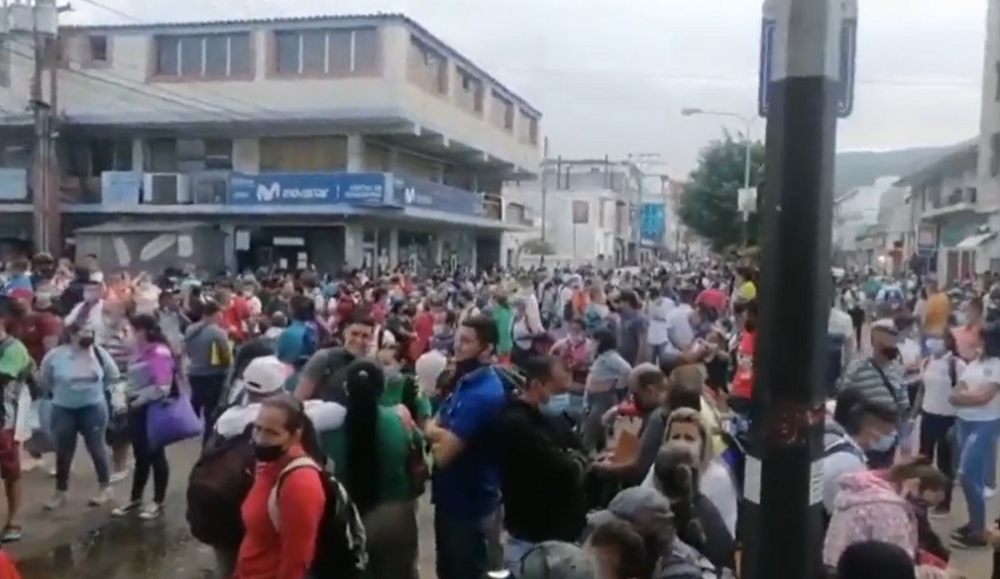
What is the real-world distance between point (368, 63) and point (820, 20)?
2965cm

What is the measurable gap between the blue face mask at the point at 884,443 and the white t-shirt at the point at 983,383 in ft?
7.81

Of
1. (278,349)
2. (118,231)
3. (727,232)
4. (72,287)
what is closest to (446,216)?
(118,231)

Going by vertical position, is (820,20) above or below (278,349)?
above

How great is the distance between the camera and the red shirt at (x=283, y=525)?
13.0 ft

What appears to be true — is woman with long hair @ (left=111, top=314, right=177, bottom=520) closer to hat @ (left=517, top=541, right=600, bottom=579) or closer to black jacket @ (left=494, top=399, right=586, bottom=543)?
black jacket @ (left=494, top=399, right=586, bottom=543)

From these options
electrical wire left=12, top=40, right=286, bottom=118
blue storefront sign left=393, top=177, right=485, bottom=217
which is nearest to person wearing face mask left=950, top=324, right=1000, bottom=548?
blue storefront sign left=393, top=177, right=485, bottom=217

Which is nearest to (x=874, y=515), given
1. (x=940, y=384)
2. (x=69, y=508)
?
(x=940, y=384)

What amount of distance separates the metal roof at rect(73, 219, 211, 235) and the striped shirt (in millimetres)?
27035

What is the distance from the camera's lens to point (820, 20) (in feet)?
11.2

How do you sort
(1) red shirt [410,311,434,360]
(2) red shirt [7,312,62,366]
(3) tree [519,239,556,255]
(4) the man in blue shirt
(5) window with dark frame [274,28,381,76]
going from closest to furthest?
(4) the man in blue shirt < (2) red shirt [7,312,62,366] < (1) red shirt [410,311,434,360] < (5) window with dark frame [274,28,381,76] < (3) tree [519,239,556,255]

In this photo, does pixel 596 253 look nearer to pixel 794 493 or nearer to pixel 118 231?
pixel 118 231

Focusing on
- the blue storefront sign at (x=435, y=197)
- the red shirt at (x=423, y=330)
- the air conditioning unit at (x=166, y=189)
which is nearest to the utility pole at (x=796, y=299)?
the red shirt at (x=423, y=330)

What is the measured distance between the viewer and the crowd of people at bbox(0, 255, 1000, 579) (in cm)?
404

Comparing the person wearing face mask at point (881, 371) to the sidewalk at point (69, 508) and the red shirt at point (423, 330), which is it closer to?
the sidewalk at point (69, 508)
